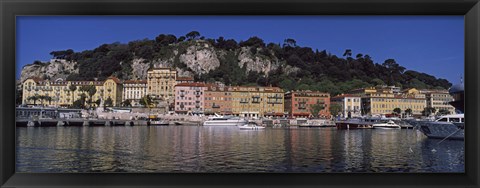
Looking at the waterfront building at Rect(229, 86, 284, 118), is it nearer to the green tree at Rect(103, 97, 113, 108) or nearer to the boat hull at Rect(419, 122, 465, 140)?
the green tree at Rect(103, 97, 113, 108)

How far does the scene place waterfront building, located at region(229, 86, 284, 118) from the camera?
22484 millimetres

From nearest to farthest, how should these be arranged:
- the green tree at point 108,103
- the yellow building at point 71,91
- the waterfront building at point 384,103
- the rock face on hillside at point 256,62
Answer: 1. the waterfront building at point 384,103
2. the yellow building at point 71,91
3. the rock face on hillside at point 256,62
4. the green tree at point 108,103

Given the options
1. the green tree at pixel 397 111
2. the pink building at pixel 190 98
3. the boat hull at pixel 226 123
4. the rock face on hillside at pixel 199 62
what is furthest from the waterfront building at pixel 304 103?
the pink building at pixel 190 98

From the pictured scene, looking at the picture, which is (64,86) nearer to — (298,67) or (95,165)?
(298,67)

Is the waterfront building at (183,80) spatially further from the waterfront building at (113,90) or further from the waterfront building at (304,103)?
the waterfront building at (304,103)

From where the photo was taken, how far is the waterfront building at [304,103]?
2100cm

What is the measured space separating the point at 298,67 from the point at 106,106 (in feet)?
41.5

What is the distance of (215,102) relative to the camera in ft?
83.2

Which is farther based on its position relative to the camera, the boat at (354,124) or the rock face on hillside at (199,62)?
the boat at (354,124)

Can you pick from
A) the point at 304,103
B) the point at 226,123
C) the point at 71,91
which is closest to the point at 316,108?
the point at 304,103

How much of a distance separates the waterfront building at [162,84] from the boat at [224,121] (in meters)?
2.80

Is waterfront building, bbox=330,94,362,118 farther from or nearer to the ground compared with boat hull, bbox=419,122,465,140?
farther from the ground

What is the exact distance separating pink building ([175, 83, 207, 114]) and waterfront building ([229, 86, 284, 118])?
7.83 feet

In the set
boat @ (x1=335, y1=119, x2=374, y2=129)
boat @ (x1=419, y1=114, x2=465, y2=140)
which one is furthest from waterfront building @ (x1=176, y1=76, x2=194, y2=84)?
boat @ (x1=419, y1=114, x2=465, y2=140)
